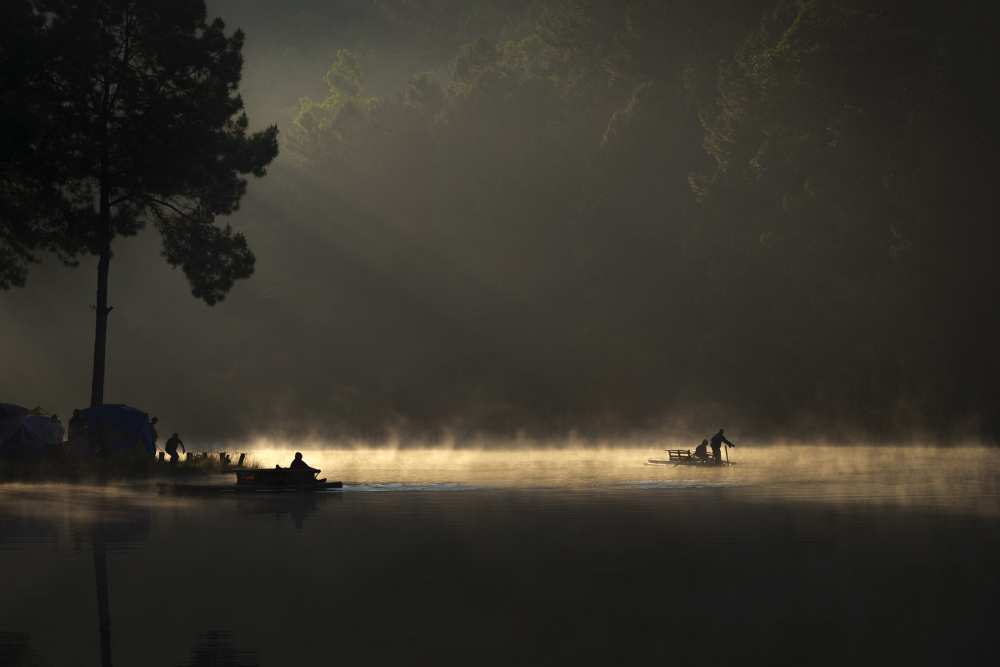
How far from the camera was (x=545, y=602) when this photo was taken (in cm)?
1889

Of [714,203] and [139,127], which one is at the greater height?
[714,203]

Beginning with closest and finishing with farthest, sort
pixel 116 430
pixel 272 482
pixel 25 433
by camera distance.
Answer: pixel 272 482 → pixel 25 433 → pixel 116 430

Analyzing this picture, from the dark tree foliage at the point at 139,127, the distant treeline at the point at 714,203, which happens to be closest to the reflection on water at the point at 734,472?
the dark tree foliage at the point at 139,127

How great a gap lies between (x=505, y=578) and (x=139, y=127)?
39.5 m

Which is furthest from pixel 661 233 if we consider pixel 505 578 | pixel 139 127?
pixel 505 578

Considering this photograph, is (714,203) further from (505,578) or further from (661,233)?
(505,578)

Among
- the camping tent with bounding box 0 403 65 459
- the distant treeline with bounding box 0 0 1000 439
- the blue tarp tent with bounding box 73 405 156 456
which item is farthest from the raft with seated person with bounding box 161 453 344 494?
the distant treeline with bounding box 0 0 1000 439

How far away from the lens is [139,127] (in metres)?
56.2

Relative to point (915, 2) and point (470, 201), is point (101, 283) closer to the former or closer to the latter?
point (915, 2)

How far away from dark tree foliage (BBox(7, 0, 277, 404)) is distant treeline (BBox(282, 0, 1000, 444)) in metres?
41.7

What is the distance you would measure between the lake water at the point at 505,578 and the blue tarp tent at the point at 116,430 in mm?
11010

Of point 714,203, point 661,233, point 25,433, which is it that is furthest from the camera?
point 661,233

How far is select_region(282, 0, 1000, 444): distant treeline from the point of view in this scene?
85.4 meters

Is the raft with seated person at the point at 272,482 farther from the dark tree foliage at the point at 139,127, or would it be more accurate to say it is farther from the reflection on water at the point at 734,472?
the dark tree foliage at the point at 139,127
